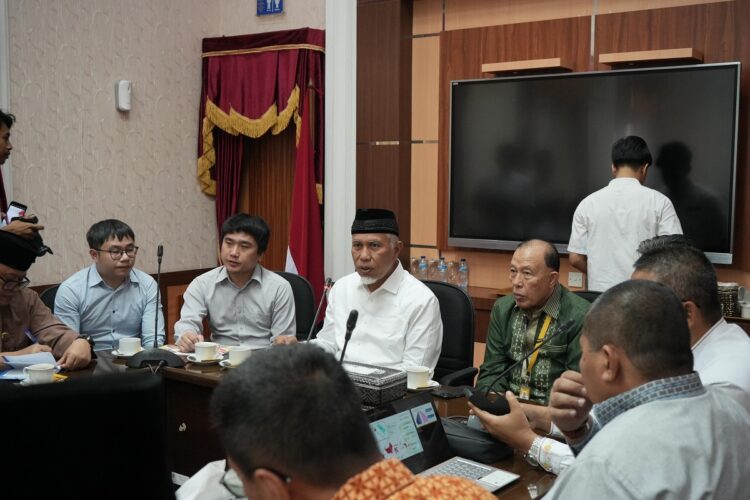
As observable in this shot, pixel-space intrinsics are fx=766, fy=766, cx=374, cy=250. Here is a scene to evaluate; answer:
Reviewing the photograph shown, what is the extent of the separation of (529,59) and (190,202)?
279cm

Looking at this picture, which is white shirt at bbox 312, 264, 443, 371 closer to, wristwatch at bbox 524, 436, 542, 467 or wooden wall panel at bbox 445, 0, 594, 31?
wristwatch at bbox 524, 436, 542, 467

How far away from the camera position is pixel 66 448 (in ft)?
3.09

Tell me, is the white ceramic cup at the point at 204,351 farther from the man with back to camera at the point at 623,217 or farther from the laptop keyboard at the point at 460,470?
the man with back to camera at the point at 623,217

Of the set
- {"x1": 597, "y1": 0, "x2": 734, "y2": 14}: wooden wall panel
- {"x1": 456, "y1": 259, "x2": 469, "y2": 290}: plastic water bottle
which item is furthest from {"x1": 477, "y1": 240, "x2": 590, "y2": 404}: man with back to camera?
{"x1": 597, "y1": 0, "x2": 734, "y2": 14}: wooden wall panel

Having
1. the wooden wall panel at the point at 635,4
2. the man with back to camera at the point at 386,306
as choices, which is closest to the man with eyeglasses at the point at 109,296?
the man with back to camera at the point at 386,306

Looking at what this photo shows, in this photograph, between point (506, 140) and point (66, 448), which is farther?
point (506, 140)

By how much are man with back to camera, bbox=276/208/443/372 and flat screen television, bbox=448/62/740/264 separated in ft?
6.03

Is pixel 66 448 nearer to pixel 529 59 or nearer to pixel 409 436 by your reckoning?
pixel 409 436

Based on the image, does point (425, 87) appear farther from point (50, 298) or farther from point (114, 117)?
point (50, 298)

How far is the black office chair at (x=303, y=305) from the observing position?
152 inches

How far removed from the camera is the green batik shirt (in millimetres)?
2822

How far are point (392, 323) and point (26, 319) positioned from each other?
1516 millimetres

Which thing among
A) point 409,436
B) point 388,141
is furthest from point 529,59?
point 409,436

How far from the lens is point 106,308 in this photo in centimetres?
365
